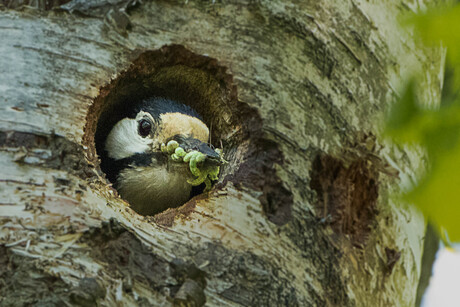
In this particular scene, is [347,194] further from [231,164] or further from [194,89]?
[194,89]

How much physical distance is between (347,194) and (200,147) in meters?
1.01

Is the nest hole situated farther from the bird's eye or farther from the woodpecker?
the bird's eye

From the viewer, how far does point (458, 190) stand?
0.74m

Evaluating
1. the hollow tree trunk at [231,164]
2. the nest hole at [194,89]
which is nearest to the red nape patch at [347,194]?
the hollow tree trunk at [231,164]

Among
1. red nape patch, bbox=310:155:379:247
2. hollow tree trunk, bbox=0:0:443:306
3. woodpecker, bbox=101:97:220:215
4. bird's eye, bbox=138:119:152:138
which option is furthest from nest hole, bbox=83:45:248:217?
bird's eye, bbox=138:119:152:138

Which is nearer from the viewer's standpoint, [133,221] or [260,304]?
[260,304]

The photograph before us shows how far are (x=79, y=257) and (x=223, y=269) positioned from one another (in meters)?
0.35

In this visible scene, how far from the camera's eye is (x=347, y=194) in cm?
166

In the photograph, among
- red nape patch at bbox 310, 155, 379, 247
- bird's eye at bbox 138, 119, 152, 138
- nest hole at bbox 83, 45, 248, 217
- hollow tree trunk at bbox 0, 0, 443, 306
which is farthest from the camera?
bird's eye at bbox 138, 119, 152, 138

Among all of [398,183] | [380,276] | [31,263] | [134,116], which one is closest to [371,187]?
[398,183]

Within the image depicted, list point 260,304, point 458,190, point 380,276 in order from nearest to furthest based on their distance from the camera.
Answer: point 458,190, point 260,304, point 380,276

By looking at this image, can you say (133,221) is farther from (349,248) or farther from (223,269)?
(349,248)

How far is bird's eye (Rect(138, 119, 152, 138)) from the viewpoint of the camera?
331 cm

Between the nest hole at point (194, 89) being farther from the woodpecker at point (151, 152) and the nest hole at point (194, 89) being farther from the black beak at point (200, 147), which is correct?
the woodpecker at point (151, 152)
